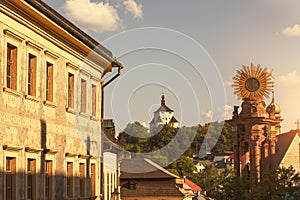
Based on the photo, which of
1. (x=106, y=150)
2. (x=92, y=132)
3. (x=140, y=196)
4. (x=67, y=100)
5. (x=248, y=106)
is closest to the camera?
(x=67, y=100)

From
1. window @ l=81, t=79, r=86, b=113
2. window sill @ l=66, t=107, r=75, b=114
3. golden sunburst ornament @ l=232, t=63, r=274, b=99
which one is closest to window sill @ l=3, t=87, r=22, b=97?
window sill @ l=66, t=107, r=75, b=114

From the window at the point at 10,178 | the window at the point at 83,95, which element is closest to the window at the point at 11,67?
the window at the point at 10,178

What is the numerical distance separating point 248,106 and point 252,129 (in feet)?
8.42

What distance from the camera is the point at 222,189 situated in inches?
2448

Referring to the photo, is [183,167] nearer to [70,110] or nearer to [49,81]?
[70,110]

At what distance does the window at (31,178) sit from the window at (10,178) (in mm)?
1276

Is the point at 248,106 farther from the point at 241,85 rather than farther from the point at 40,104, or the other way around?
the point at 40,104

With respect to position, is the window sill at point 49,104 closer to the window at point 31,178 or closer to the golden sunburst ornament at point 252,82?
the window at point 31,178

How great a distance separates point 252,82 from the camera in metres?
76.4

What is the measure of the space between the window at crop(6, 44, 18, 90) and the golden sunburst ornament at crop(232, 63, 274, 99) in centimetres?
5897

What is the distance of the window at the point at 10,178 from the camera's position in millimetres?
18453

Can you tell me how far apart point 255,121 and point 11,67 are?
59615 millimetres

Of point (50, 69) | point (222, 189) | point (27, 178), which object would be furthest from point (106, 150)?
point (222, 189)

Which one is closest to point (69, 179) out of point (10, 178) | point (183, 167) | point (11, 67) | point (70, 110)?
point (70, 110)
